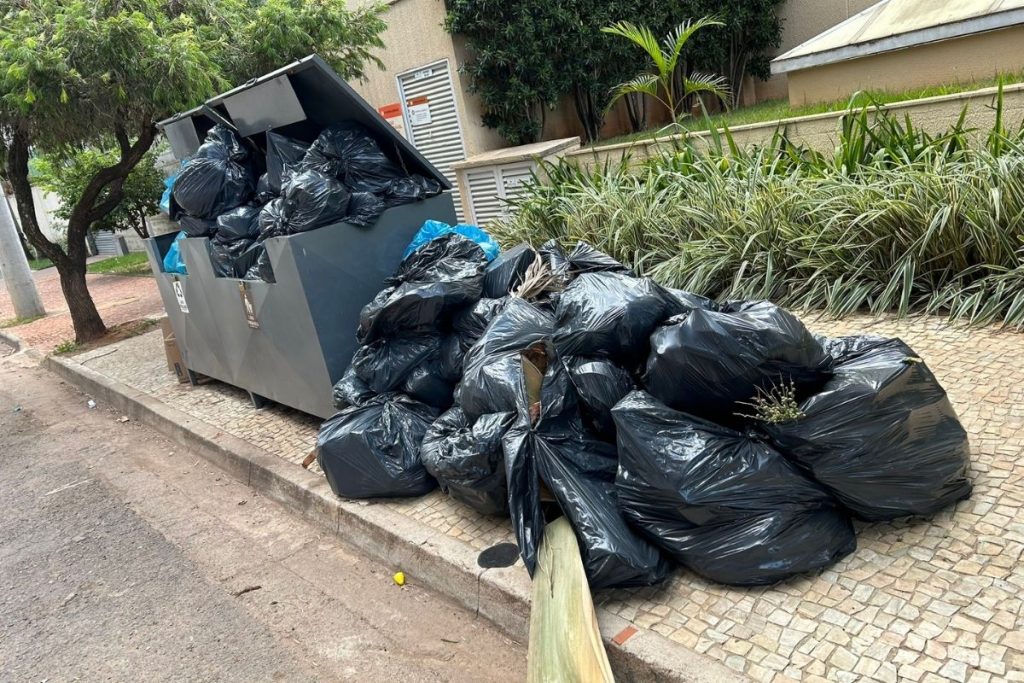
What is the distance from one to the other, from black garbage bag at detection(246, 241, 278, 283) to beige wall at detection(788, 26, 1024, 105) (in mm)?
6785

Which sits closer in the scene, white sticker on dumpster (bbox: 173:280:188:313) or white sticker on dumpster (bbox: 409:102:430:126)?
white sticker on dumpster (bbox: 173:280:188:313)

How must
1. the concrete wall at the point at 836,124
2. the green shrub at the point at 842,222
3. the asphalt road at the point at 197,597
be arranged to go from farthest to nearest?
the concrete wall at the point at 836,124, the green shrub at the point at 842,222, the asphalt road at the point at 197,597

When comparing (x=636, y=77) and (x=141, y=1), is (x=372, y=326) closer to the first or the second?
(x=141, y=1)

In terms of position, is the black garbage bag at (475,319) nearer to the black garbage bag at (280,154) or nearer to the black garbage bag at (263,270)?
the black garbage bag at (263,270)

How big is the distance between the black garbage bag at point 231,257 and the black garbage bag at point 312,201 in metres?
0.72

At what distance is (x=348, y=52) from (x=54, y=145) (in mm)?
3559

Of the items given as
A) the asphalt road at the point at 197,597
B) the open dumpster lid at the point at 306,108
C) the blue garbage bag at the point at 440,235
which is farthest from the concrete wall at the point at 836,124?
the asphalt road at the point at 197,597

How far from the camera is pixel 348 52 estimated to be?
382 inches

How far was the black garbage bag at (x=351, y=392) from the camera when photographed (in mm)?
4078

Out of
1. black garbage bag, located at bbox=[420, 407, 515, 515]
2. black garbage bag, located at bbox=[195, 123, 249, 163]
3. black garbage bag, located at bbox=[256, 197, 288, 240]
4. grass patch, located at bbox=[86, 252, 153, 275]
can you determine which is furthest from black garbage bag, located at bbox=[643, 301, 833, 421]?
grass patch, located at bbox=[86, 252, 153, 275]

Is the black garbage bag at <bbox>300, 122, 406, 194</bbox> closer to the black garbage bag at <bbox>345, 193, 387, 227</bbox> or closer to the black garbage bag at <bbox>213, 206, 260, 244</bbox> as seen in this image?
the black garbage bag at <bbox>345, 193, 387, 227</bbox>

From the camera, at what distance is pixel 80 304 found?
8.94 metres

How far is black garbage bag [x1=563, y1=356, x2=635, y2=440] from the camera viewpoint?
301 centimetres

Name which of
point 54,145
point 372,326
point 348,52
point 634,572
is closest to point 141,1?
point 54,145
